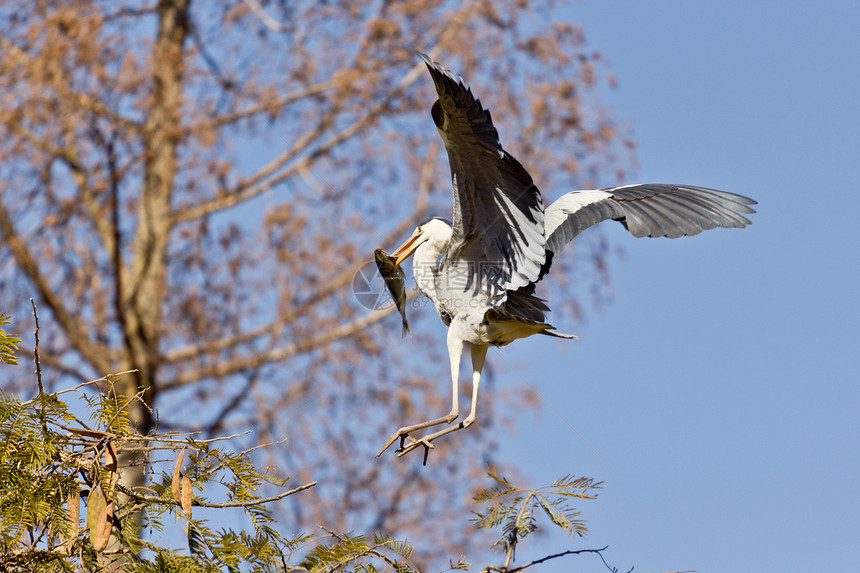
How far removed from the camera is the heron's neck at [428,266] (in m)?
2.81

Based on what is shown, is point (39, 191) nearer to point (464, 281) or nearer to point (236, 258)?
point (236, 258)

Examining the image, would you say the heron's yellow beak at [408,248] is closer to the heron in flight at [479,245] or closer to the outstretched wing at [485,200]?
the heron in flight at [479,245]

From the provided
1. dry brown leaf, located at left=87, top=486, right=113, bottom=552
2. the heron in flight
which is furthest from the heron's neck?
dry brown leaf, located at left=87, top=486, right=113, bottom=552

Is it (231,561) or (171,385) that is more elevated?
(171,385)

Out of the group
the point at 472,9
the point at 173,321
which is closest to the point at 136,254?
the point at 173,321

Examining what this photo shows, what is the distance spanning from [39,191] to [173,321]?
141cm

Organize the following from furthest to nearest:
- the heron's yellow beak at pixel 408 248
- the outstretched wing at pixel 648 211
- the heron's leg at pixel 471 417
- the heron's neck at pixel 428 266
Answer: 1. the outstretched wing at pixel 648 211
2. the heron's yellow beak at pixel 408 248
3. the heron's neck at pixel 428 266
4. the heron's leg at pixel 471 417

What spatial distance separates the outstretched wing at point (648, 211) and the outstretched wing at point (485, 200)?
0.93ft

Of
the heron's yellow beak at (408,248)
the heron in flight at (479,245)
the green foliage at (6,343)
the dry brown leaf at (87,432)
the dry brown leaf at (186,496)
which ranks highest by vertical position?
the heron's yellow beak at (408,248)

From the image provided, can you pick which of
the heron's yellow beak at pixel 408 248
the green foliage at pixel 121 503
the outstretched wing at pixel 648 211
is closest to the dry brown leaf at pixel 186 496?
the green foliage at pixel 121 503

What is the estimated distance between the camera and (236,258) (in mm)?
7324

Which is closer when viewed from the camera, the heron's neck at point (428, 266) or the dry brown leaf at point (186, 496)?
the dry brown leaf at point (186, 496)

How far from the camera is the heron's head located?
2828 mm

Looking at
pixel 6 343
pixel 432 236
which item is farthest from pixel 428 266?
pixel 6 343
